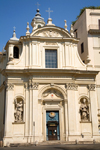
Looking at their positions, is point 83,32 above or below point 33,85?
above

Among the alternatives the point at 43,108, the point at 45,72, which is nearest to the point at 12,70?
the point at 45,72

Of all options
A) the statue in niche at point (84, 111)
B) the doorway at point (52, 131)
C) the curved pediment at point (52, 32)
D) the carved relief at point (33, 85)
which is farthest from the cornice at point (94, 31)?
the doorway at point (52, 131)

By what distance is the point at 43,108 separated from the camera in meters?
27.5

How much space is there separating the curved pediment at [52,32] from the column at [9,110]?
769 centimetres

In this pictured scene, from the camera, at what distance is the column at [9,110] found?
2578 centimetres

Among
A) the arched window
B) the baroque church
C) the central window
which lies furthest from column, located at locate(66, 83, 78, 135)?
the arched window

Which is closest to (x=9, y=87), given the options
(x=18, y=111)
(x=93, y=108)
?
(x=18, y=111)

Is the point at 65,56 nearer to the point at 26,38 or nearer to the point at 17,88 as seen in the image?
the point at 26,38

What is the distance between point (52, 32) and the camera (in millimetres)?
29969

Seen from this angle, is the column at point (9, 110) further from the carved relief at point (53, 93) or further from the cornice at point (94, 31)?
the cornice at point (94, 31)

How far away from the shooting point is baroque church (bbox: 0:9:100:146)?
26328 mm

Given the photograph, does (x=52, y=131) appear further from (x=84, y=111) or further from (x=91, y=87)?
(x=91, y=87)

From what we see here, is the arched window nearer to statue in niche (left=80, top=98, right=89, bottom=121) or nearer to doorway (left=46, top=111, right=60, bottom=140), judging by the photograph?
doorway (left=46, top=111, right=60, bottom=140)

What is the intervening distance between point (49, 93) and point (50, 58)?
453 cm
